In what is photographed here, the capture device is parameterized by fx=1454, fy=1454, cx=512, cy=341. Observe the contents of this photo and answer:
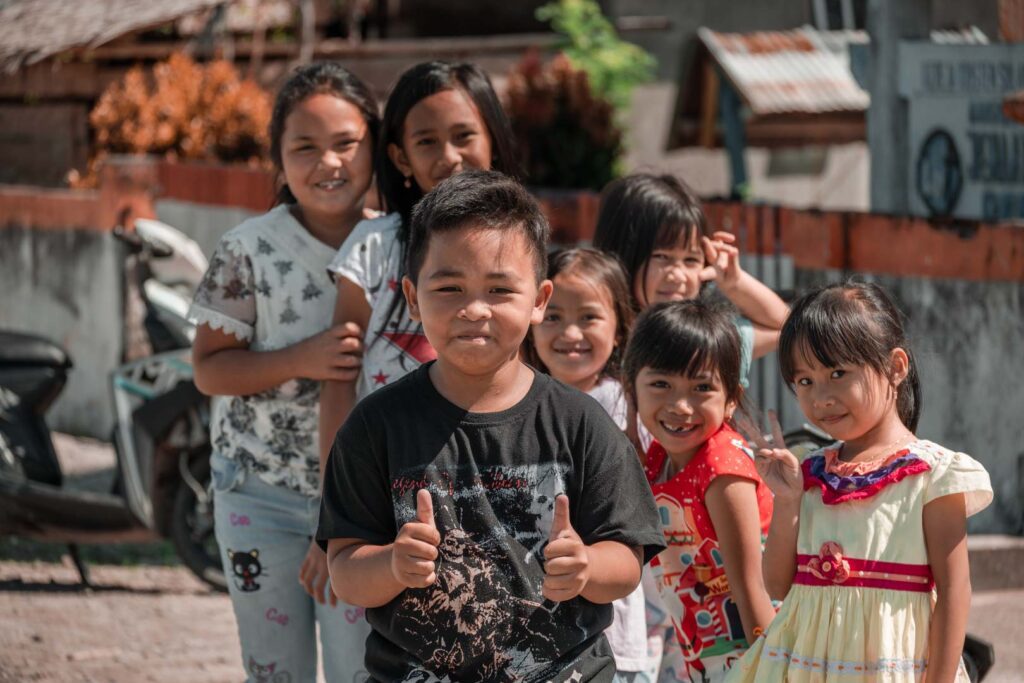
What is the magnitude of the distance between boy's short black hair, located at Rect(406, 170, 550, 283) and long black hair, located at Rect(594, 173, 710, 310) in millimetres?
1061

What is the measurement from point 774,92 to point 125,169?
14.4ft

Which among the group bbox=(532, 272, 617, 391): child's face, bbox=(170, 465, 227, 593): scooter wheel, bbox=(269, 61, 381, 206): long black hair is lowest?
bbox=(170, 465, 227, 593): scooter wheel

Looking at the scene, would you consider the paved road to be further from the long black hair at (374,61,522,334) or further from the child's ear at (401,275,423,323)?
the child's ear at (401,275,423,323)

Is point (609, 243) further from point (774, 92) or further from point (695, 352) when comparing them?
point (774, 92)

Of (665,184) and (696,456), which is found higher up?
(665,184)

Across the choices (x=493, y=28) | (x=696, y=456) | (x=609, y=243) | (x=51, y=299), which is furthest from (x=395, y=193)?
(x=493, y=28)

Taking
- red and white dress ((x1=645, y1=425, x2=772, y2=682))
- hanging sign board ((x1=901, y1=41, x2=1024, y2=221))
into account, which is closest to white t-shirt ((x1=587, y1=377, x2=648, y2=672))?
red and white dress ((x1=645, y1=425, x2=772, y2=682))

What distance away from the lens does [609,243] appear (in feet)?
12.6

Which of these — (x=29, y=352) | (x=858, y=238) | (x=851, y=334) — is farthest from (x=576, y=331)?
(x=29, y=352)

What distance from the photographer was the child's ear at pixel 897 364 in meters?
2.98

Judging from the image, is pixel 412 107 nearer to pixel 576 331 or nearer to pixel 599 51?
pixel 576 331

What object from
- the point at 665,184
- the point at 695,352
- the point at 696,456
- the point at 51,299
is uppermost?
the point at 665,184

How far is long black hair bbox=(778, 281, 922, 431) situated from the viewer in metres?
2.96

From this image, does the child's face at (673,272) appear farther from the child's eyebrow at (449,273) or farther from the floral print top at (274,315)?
the child's eyebrow at (449,273)
